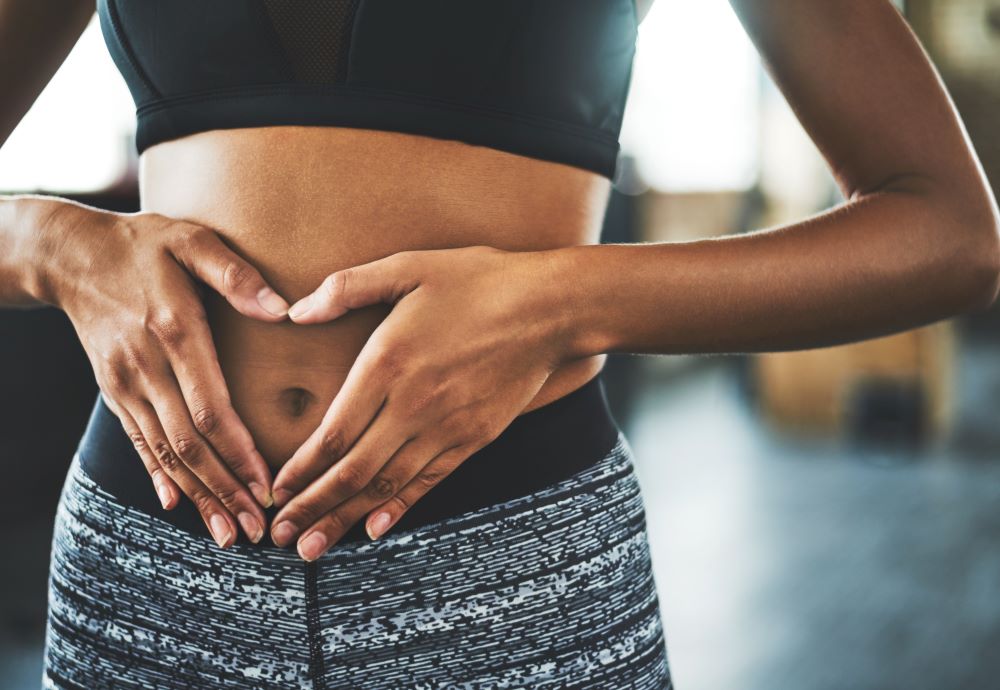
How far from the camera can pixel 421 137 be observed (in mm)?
549

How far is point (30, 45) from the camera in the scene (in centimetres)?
72

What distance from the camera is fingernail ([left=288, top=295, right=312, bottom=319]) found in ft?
1.70

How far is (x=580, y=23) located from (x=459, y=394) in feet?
0.87

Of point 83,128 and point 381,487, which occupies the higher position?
point 83,128

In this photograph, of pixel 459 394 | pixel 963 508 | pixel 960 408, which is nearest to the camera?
pixel 459 394

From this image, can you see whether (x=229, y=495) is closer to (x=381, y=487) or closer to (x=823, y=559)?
(x=381, y=487)

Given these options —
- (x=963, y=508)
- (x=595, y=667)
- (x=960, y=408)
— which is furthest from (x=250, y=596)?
(x=960, y=408)

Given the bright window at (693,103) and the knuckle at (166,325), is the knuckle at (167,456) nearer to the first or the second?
the knuckle at (166,325)

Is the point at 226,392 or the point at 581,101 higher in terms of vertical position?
the point at 581,101

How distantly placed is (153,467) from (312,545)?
133 millimetres

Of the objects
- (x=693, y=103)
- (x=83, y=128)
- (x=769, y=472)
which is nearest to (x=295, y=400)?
(x=769, y=472)

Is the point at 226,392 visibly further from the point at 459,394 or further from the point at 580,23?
the point at 580,23

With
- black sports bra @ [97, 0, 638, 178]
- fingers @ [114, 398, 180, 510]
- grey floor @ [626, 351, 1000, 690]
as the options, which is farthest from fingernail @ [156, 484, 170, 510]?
grey floor @ [626, 351, 1000, 690]

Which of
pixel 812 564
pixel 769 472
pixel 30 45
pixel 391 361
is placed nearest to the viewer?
pixel 391 361
